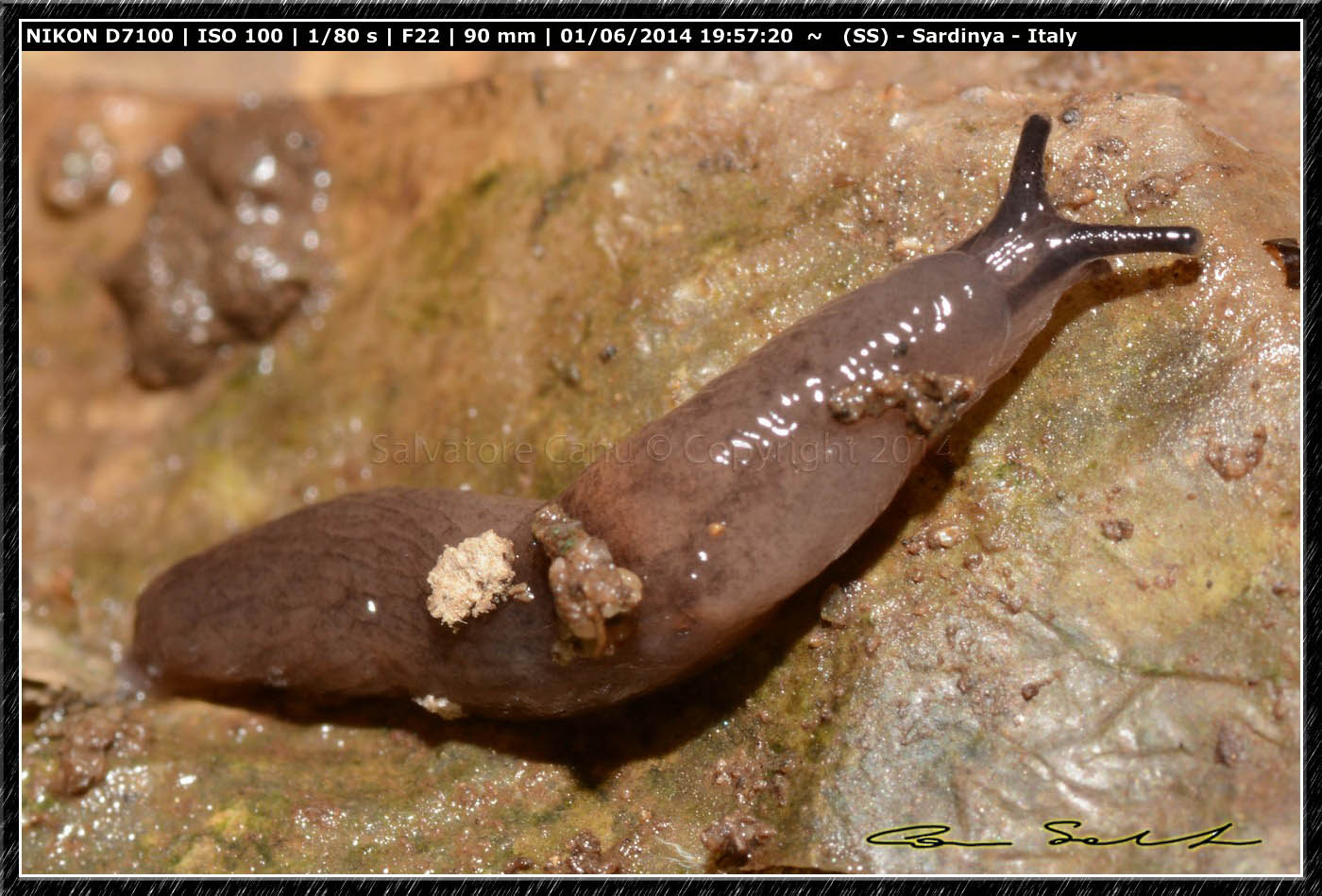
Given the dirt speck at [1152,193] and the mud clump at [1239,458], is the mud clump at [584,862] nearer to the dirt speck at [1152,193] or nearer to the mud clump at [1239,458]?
the mud clump at [1239,458]

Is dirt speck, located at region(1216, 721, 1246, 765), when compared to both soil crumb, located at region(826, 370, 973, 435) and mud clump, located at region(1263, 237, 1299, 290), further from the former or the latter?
mud clump, located at region(1263, 237, 1299, 290)

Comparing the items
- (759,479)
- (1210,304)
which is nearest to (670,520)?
(759,479)

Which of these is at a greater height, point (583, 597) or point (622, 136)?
point (622, 136)

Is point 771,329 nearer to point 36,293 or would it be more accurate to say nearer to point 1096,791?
point 1096,791

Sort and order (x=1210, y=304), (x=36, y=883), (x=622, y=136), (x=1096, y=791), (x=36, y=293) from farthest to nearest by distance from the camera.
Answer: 1. (x=36, y=293)
2. (x=622, y=136)
3. (x=36, y=883)
4. (x=1210, y=304)
5. (x=1096, y=791)

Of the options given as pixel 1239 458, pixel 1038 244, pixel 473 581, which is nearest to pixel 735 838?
pixel 473 581

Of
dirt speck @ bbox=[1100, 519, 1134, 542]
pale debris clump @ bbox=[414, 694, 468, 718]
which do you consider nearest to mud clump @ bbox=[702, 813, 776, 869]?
pale debris clump @ bbox=[414, 694, 468, 718]

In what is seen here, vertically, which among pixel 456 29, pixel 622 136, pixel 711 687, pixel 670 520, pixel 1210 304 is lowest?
pixel 711 687
